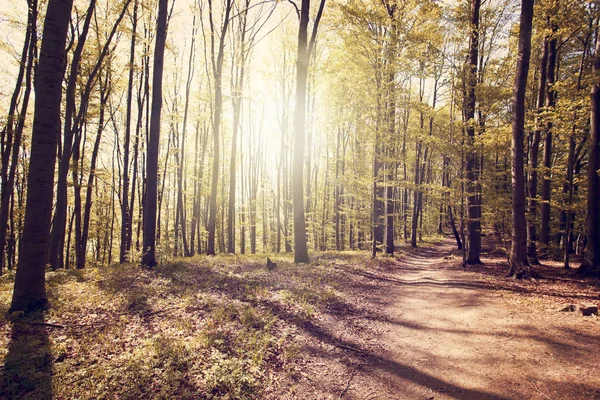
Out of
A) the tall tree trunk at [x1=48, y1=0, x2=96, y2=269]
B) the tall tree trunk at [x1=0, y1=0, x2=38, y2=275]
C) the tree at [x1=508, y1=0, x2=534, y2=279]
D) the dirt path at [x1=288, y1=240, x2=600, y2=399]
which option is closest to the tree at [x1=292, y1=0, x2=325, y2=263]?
the dirt path at [x1=288, y1=240, x2=600, y2=399]

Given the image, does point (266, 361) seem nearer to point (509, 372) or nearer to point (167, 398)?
point (167, 398)

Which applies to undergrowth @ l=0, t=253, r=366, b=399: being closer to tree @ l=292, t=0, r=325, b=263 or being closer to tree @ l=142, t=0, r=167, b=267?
tree @ l=142, t=0, r=167, b=267

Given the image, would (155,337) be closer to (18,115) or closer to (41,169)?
(41,169)

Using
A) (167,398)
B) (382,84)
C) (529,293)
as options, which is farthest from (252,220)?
(167,398)

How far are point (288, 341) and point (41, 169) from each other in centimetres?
604

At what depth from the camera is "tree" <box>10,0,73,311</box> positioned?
218 inches

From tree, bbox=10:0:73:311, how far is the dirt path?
577cm

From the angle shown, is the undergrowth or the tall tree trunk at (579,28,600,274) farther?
the tall tree trunk at (579,28,600,274)

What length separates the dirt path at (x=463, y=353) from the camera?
13.8 ft

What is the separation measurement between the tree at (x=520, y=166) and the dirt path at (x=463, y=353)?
230 cm

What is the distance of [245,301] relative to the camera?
7.04 m

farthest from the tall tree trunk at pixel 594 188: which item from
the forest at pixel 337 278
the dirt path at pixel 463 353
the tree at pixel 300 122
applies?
the tree at pixel 300 122

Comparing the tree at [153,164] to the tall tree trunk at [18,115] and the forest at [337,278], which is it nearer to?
the forest at [337,278]

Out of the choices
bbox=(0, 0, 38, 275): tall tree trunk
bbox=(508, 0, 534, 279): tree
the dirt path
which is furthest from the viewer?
bbox=(0, 0, 38, 275): tall tree trunk
